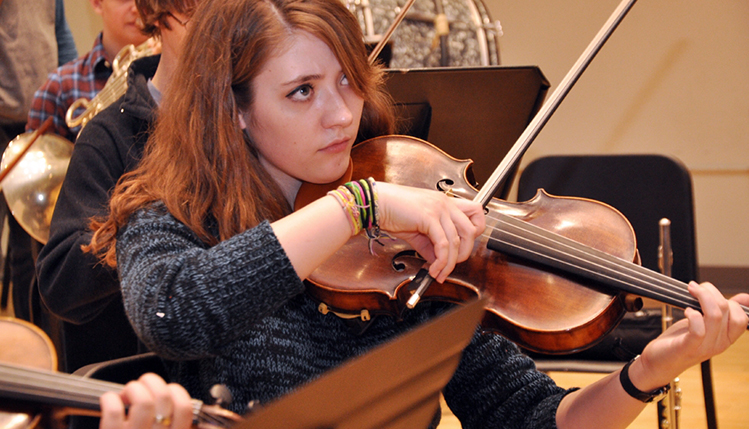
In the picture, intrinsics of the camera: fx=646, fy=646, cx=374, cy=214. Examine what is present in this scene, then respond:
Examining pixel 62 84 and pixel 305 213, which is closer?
pixel 305 213

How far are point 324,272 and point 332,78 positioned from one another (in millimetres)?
295

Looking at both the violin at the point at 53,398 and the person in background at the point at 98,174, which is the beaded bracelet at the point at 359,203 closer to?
the violin at the point at 53,398

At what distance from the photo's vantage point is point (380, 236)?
3.34 feet

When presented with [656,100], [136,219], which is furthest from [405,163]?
[656,100]

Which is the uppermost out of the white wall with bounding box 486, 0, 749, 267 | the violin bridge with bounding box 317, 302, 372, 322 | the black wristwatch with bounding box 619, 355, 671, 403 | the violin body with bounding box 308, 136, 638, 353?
the violin body with bounding box 308, 136, 638, 353

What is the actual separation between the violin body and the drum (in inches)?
41.2

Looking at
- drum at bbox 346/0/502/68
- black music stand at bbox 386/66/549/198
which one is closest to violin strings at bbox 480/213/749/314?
black music stand at bbox 386/66/549/198

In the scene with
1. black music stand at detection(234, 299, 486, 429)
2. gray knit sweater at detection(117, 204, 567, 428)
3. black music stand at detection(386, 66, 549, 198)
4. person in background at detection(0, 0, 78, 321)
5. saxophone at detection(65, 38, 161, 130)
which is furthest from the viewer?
person in background at detection(0, 0, 78, 321)

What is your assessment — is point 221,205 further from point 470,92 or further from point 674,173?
point 674,173

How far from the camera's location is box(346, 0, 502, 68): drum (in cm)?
198

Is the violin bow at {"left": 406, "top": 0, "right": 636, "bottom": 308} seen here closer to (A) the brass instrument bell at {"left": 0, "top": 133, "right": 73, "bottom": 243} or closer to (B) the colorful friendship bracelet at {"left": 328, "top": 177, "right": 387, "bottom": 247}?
(B) the colorful friendship bracelet at {"left": 328, "top": 177, "right": 387, "bottom": 247}

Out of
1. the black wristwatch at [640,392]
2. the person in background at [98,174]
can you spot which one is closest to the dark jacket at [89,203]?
the person in background at [98,174]

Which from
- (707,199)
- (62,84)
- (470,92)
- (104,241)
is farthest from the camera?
(707,199)

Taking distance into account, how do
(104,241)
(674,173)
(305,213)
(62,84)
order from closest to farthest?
(305,213) → (104,241) → (674,173) → (62,84)
